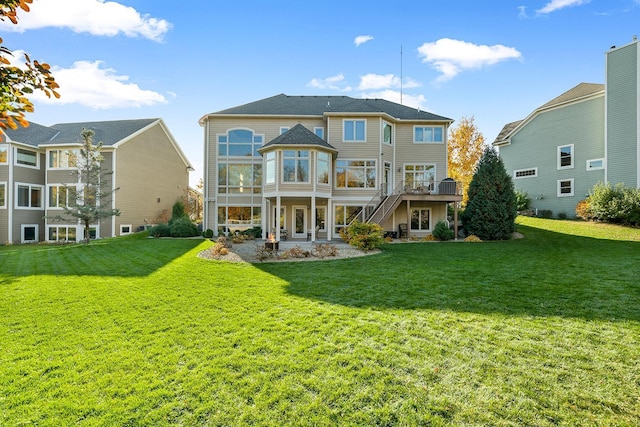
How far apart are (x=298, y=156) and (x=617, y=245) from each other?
15.2 metres

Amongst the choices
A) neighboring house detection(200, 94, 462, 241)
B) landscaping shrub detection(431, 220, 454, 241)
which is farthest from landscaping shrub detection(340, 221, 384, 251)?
landscaping shrub detection(431, 220, 454, 241)

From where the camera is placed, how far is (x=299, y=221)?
811 inches

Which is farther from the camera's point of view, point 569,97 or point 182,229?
point 569,97

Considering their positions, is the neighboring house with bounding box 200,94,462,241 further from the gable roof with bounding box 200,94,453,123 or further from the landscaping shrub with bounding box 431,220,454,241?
the landscaping shrub with bounding box 431,220,454,241

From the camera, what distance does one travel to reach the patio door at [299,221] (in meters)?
20.5

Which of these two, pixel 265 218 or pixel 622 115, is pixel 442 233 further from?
pixel 622 115

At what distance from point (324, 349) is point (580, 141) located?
86.7 feet

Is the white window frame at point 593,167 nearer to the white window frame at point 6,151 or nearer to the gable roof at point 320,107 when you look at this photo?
the gable roof at point 320,107

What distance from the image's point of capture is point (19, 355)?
424cm

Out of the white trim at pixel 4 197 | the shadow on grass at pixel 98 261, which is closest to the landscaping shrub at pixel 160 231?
the shadow on grass at pixel 98 261

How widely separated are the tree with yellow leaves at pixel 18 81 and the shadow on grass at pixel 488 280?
549 cm

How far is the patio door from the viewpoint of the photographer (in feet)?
67.1

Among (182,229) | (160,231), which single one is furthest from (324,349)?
(160,231)

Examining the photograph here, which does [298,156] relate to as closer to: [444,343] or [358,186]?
[358,186]
